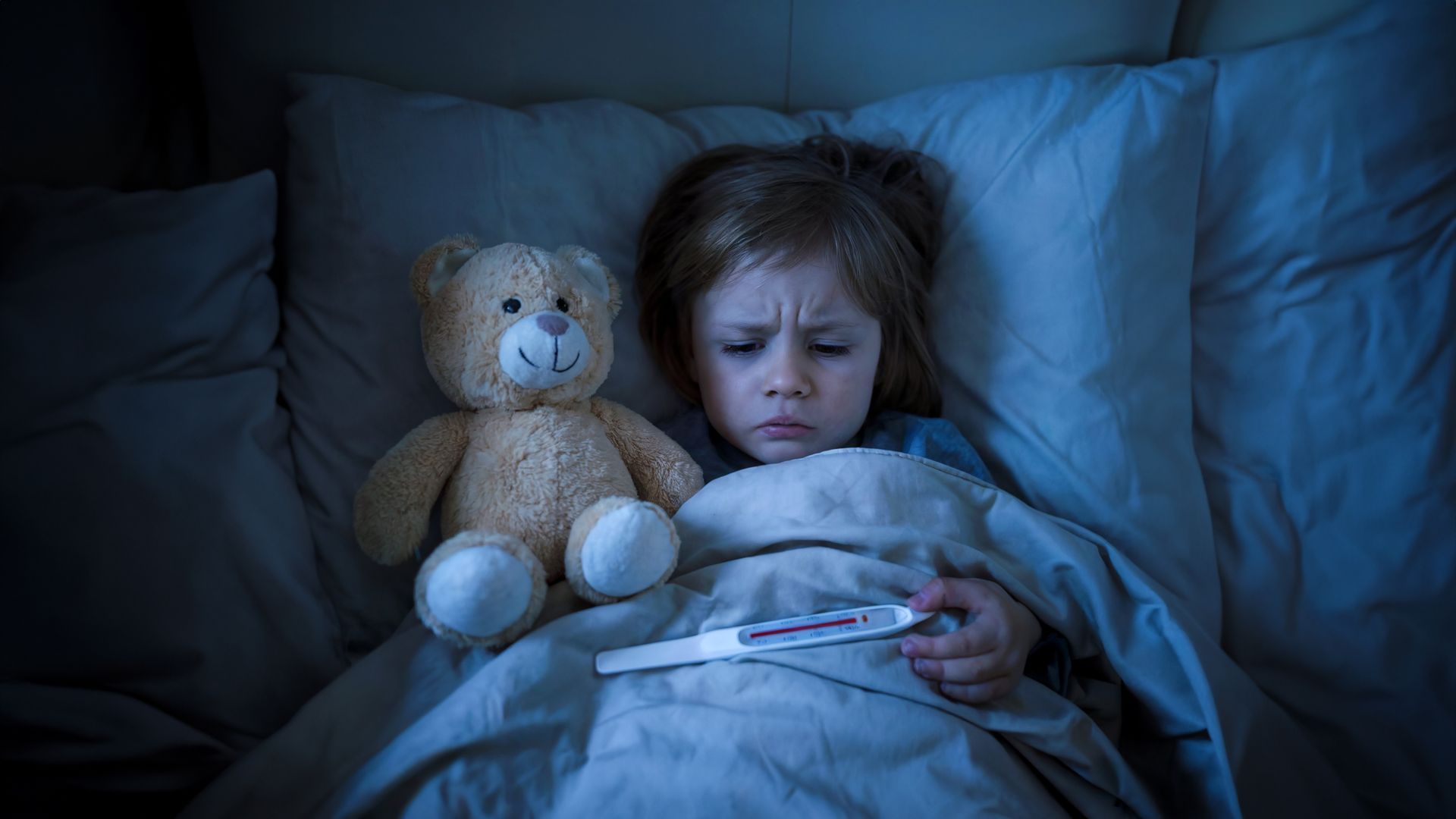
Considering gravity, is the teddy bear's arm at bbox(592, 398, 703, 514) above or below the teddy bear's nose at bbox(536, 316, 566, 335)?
below

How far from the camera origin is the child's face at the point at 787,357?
81 cm

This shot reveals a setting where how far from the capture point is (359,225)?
798 millimetres

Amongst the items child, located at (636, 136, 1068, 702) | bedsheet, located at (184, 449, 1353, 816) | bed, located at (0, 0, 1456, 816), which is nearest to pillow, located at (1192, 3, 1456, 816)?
bed, located at (0, 0, 1456, 816)

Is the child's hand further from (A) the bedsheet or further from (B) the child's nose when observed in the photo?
(B) the child's nose

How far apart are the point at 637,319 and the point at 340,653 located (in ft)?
1.61

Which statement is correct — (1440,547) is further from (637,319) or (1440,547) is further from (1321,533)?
(637,319)

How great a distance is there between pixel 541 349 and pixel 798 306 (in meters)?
0.30

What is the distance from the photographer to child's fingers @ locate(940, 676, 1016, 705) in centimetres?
63

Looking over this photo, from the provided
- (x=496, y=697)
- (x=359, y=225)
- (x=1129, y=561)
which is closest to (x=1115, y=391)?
(x=1129, y=561)

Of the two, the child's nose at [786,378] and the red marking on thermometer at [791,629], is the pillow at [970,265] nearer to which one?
the child's nose at [786,378]

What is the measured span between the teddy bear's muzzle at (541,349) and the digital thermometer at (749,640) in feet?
0.82

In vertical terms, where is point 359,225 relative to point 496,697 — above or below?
above

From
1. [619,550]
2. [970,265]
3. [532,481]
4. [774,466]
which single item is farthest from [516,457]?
[970,265]

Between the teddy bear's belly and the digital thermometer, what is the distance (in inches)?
4.4
